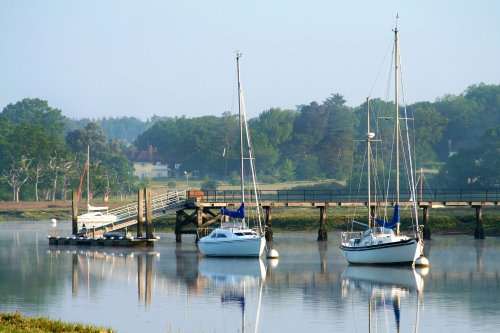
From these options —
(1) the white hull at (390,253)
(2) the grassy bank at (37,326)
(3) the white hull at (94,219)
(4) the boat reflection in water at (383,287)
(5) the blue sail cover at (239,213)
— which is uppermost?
(5) the blue sail cover at (239,213)

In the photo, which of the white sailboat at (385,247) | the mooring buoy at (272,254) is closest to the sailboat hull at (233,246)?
the mooring buoy at (272,254)

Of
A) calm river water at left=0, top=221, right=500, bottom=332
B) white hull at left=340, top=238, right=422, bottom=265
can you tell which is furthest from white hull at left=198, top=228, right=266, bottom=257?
white hull at left=340, top=238, right=422, bottom=265

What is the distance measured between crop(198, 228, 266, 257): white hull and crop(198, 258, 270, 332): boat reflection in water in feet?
1.90

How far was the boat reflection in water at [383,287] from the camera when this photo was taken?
48.4 metres

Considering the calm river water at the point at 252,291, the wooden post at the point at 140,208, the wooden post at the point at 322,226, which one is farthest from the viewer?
the wooden post at the point at 322,226

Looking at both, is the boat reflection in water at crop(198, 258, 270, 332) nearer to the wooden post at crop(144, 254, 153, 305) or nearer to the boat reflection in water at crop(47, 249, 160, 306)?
the wooden post at crop(144, 254, 153, 305)

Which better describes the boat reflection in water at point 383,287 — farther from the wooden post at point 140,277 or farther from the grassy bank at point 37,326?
the grassy bank at point 37,326

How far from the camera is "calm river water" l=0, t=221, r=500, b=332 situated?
47.0 meters

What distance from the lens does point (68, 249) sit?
86812mm

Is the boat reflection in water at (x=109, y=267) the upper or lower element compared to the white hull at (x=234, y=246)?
lower

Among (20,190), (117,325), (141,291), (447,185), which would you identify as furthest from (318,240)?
(20,190)

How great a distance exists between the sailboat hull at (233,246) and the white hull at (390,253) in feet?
25.0

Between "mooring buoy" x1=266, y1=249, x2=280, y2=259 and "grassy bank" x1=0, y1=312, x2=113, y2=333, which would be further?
"mooring buoy" x1=266, y1=249, x2=280, y2=259

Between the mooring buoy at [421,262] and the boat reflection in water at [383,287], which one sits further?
the mooring buoy at [421,262]
